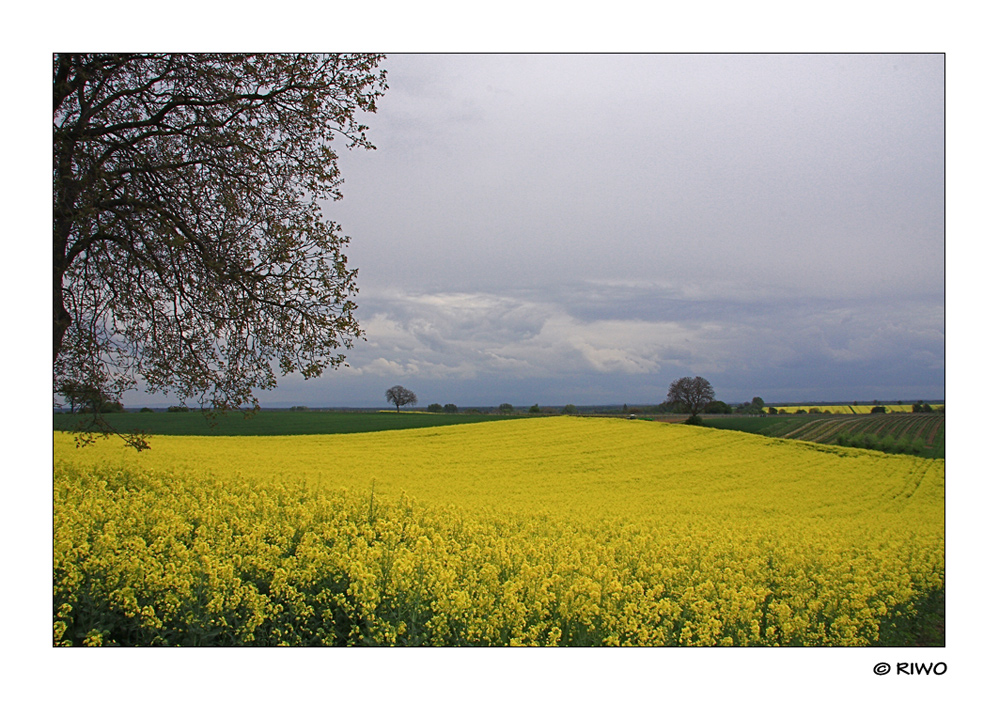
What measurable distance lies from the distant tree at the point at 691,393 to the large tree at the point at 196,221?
2.68 metres

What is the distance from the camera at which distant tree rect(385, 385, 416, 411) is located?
15.6 feet

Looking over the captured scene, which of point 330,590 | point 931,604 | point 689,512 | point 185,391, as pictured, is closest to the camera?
point 330,590

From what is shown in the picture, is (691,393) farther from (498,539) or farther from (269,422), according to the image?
(269,422)

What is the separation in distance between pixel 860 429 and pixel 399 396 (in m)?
4.11

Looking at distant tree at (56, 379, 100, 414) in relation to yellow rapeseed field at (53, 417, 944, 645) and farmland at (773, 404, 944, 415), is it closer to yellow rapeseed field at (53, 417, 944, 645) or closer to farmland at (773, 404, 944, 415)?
yellow rapeseed field at (53, 417, 944, 645)

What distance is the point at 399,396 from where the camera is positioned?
15.8 feet

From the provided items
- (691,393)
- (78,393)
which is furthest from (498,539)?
(78,393)

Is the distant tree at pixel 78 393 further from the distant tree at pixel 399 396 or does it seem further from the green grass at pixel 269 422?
the distant tree at pixel 399 396

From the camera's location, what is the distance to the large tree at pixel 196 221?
4492 mm

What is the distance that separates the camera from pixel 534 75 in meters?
4.55

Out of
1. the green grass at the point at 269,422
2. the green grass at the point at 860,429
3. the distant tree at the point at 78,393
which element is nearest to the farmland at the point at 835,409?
the green grass at the point at 860,429

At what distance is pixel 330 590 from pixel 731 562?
9.74ft
